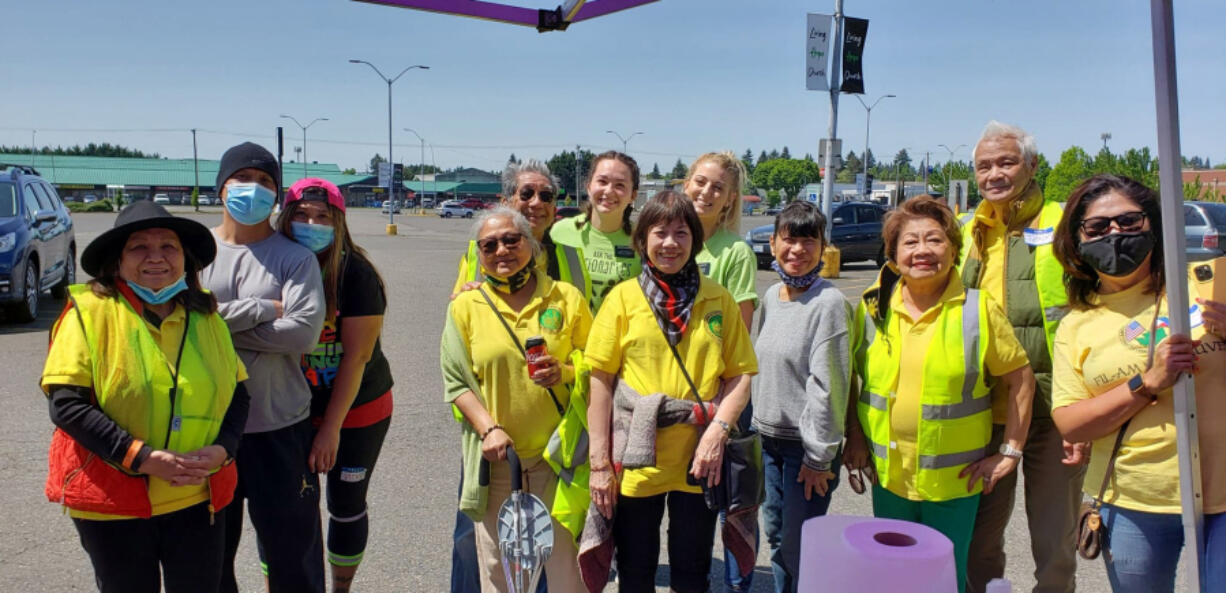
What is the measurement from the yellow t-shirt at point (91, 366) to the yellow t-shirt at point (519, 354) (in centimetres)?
97

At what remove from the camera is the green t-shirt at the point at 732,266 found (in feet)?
12.0

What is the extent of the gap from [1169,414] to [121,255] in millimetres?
3182

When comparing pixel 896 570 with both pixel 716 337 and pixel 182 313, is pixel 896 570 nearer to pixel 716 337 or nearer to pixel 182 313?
pixel 716 337

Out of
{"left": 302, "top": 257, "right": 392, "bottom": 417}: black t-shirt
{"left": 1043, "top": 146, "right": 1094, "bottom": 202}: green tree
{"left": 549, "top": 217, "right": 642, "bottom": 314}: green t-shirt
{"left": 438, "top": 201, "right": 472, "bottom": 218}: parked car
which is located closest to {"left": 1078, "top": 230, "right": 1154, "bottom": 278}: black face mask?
{"left": 549, "top": 217, "right": 642, "bottom": 314}: green t-shirt

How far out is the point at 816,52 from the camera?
17.1 metres

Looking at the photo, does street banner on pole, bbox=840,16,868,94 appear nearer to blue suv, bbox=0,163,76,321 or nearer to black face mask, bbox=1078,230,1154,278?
blue suv, bbox=0,163,76,321

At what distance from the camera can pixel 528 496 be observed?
2.82 meters

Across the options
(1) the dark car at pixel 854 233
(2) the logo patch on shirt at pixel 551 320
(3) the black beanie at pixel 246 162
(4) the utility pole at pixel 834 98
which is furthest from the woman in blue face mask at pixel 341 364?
(1) the dark car at pixel 854 233

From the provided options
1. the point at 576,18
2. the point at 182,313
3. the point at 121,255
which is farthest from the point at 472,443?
the point at 576,18

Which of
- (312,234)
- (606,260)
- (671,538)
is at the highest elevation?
(312,234)

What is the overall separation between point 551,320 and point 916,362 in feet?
4.29

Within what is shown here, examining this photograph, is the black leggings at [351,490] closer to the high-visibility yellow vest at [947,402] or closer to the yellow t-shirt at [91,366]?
the yellow t-shirt at [91,366]

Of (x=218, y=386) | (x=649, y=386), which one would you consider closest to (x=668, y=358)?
(x=649, y=386)

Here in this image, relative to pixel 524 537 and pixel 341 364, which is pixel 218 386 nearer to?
pixel 341 364
